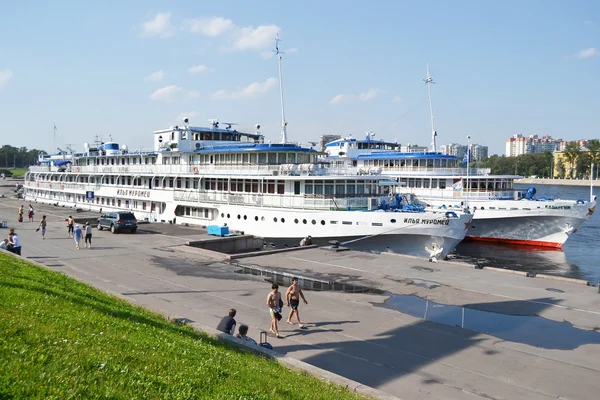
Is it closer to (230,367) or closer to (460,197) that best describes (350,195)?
(460,197)

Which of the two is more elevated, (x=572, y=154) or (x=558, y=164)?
(x=572, y=154)

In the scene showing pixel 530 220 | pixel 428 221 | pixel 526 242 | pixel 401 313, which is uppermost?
pixel 428 221

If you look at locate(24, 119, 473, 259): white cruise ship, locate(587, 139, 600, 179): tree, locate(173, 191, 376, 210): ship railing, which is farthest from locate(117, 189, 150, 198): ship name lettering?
locate(587, 139, 600, 179): tree

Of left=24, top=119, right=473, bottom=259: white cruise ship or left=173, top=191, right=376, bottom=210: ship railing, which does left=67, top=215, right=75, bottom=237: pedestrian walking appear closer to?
A: left=24, top=119, right=473, bottom=259: white cruise ship

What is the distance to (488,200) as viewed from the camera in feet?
133

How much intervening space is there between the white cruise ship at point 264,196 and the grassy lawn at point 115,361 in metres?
17.7

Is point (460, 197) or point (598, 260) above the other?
point (460, 197)

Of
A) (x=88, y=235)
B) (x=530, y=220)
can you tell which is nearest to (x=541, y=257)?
(x=530, y=220)

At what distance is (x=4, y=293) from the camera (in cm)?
962

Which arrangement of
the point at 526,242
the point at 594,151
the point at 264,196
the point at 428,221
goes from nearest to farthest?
the point at 428,221 → the point at 264,196 → the point at 526,242 → the point at 594,151

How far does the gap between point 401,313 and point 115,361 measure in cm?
887

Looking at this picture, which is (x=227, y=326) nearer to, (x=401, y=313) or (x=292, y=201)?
(x=401, y=313)

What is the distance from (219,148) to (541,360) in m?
27.7

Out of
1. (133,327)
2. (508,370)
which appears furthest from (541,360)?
(133,327)
